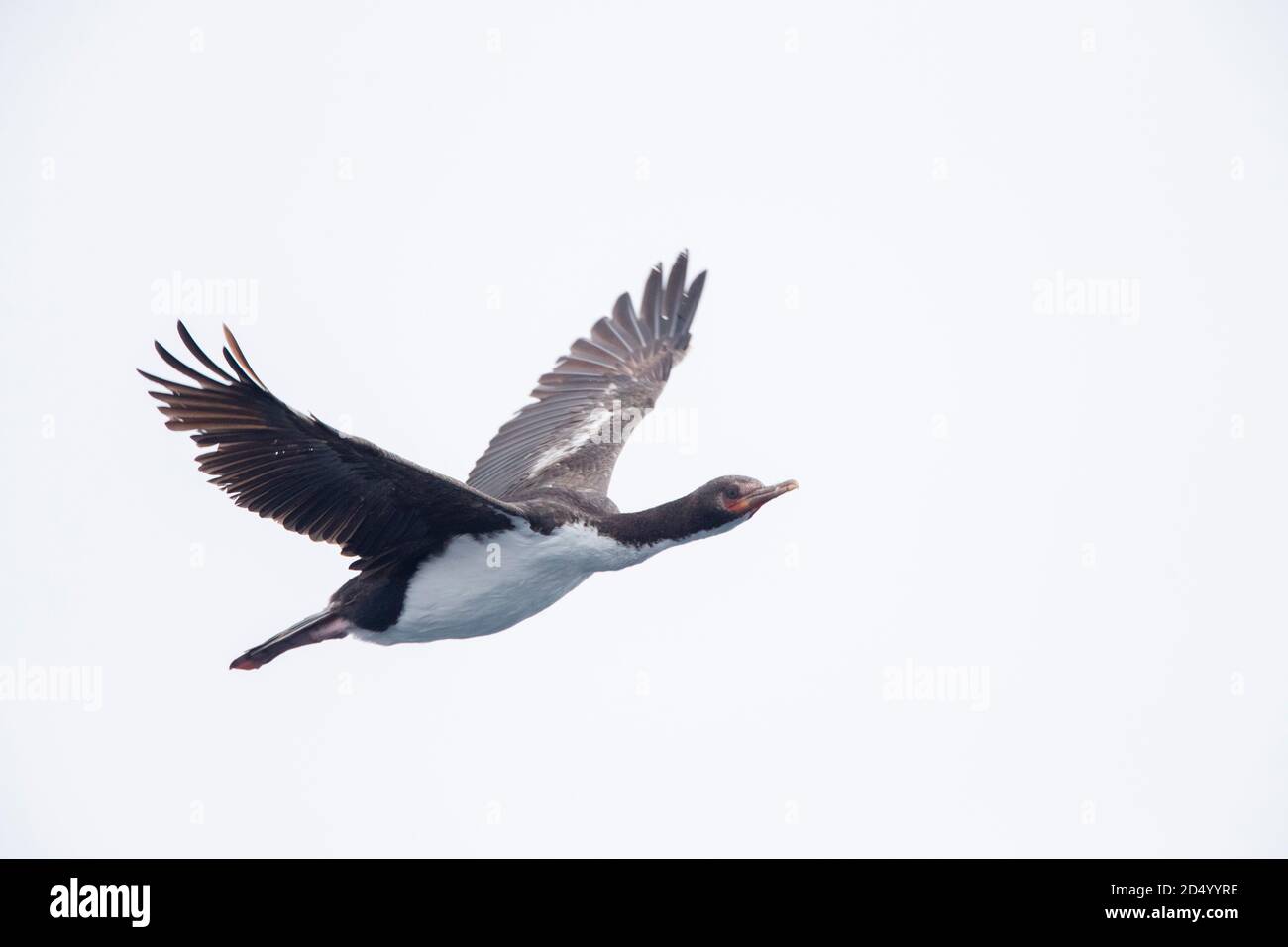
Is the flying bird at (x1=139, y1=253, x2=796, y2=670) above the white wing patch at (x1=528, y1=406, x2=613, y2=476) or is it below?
A: below

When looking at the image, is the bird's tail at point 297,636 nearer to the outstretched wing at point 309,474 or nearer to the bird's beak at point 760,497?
the outstretched wing at point 309,474

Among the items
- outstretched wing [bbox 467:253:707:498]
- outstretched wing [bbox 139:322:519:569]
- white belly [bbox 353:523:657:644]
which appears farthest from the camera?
outstretched wing [bbox 467:253:707:498]

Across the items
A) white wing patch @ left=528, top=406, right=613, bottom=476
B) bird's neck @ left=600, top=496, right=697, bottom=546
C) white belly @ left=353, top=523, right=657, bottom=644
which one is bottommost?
white belly @ left=353, top=523, right=657, bottom=644

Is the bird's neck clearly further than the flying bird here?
Yes

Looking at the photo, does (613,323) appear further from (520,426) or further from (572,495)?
(572,495)

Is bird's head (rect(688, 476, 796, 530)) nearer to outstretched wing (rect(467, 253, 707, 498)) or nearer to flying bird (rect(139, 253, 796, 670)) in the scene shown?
flying bird (rect(139, 253, 796, 670))

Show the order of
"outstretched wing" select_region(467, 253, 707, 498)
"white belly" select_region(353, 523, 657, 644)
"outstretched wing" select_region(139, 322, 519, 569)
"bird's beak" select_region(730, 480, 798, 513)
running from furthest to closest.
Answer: "outstretched wing" select_region(467, 253, 707, 498), "white belly" select_region(353, 523, 657, 644), "bird's beak" select_region(730, 480, 798, 513), "outstretched wing" select_region(139, 322, 519, 569)

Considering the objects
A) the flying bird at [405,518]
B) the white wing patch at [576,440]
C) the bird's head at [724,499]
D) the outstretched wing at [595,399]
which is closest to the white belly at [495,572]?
the flying bird at [405,518]

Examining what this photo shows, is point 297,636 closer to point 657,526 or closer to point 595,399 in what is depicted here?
point 657,526

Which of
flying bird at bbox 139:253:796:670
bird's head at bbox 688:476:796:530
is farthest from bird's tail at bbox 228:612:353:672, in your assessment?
bird's head at bbox 688:476:796:530
